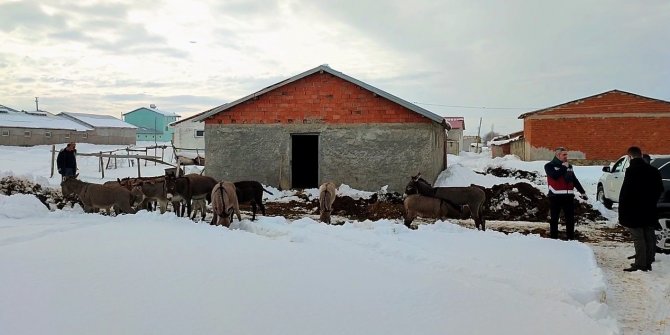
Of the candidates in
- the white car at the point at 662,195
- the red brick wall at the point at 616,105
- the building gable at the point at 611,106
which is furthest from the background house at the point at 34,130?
the white car at the point at 662,195

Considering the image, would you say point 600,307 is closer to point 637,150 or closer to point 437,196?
point 637,150

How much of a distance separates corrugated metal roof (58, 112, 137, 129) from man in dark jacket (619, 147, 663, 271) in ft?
207

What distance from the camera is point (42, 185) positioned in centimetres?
1628

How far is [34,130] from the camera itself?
5103 centimetres

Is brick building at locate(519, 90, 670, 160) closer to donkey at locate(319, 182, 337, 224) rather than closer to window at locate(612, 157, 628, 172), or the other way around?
window at locate(612, 157, 628, 172)

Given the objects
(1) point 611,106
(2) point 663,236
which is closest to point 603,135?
(1) point 611,106

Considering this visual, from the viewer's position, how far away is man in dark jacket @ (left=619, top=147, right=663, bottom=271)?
816 cm

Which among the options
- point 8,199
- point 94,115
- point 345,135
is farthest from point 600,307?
point 94,115

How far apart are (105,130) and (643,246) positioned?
6387 cm

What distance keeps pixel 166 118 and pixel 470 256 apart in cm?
8600

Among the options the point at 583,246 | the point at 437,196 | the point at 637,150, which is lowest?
Result: the point at 583,246

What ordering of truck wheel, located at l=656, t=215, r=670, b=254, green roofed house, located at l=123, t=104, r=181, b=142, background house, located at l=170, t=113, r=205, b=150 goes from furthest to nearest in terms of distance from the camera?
green roofed house, located at l=123, t=104, r=181, b=142 < background house, located at l=170, t=113, r=205, b=150 < truck wheel, located at l=656, t=215, r=670, b=254

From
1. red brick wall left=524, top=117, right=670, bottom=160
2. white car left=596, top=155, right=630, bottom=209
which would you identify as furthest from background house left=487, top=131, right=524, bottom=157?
white car left=596, top=155, right=630, bottom=209

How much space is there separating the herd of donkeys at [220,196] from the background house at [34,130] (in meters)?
43.3
